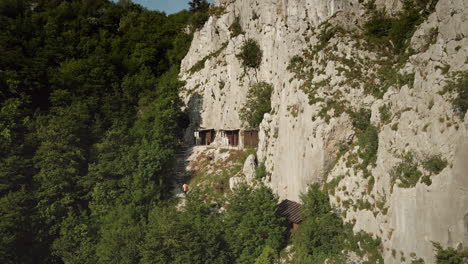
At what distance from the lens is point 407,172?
23.1 metres

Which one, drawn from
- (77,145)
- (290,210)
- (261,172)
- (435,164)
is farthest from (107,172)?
(435,164)

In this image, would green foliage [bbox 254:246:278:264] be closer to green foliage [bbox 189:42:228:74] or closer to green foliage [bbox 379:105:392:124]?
green foliage [bbox 379:105:392:124]

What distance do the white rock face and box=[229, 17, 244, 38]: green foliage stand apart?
1023 millimetres

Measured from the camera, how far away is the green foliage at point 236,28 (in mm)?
57688

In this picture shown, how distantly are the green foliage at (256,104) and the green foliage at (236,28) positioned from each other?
11484 mm

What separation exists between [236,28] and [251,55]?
874 centimetres

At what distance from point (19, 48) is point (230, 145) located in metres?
38.2

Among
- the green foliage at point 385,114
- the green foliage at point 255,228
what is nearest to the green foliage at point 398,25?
the green foliage at point 385,114

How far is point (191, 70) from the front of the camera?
2530 inches

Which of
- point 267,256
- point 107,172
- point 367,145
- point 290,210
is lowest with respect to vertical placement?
point 267,256

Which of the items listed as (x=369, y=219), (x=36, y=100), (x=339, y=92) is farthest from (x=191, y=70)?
(x=369, y=219)

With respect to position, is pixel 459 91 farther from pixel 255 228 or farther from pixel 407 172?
Result: pixel 255 228

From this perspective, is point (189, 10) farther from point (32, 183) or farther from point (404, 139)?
point (404, 139)

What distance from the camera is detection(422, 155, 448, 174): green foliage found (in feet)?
67.7
